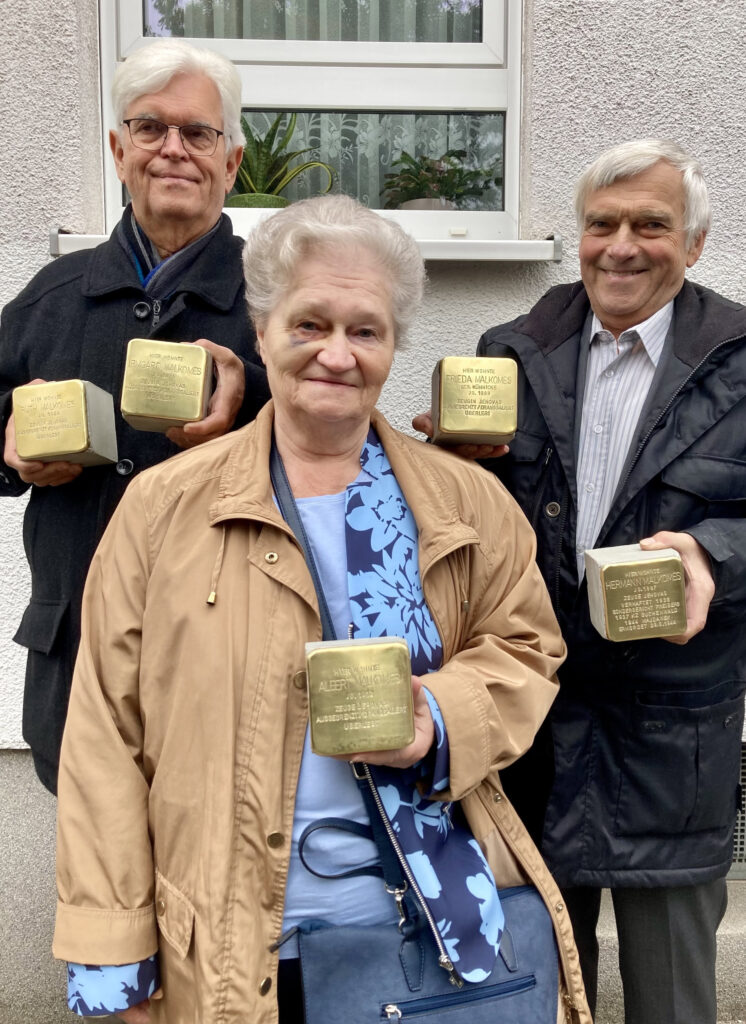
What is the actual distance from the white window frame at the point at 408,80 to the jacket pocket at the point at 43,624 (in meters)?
1.91

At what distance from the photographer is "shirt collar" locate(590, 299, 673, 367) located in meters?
2.05

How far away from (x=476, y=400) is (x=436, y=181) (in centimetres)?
180

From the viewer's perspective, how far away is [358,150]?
3.33 metres

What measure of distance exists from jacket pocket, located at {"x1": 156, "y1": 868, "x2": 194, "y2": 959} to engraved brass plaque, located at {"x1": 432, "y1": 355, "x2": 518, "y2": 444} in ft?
3.14

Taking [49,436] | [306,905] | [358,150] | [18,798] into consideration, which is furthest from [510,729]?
[358,150]

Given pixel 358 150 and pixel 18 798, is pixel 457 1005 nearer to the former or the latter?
pixel 18 798

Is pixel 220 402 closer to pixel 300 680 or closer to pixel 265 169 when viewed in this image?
pixel 300 680

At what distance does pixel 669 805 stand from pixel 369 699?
991 mm

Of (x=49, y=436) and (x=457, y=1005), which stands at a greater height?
(x=49, y=436)

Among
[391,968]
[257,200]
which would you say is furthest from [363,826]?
[257,200]

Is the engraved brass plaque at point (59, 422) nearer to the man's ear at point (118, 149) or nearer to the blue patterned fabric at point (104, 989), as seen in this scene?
the man's ear at point (118, 149)

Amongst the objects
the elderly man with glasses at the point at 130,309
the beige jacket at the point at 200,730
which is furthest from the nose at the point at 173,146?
the beige jacket at the point at 200,730

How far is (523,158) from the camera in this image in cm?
309

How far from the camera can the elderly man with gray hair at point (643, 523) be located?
1953 millimetres
